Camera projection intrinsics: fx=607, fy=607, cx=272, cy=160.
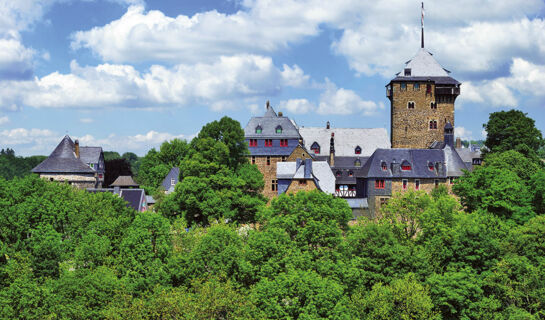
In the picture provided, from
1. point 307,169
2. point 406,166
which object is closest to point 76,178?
point 307,169

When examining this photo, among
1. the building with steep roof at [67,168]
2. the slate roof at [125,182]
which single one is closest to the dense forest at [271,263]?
the building with steep roof at [67,168]

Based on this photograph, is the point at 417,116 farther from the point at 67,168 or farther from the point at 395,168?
the point at 67,168

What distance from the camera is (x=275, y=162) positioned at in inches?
2840

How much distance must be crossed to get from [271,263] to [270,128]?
37.1m

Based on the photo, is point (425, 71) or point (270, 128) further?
point (425, 71)

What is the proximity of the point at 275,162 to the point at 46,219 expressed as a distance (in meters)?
33.7

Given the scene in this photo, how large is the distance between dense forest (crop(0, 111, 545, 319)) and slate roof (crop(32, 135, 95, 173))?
30.3 meters

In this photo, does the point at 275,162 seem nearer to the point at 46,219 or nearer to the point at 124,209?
the point at 124,209

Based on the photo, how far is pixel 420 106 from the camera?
76.1 meters

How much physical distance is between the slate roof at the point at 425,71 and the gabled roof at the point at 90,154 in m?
45.9

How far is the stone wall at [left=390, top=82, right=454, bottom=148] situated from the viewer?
250 feet

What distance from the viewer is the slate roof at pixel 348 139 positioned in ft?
261

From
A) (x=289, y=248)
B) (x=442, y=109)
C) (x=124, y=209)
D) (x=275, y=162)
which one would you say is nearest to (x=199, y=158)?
(x=124, y=209)

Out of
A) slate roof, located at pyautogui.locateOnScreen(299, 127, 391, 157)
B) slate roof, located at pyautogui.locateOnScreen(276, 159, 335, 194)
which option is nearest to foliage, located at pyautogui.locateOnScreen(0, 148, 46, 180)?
slate roof, located at pyautogui.locateOnScreen(299, 127, 391, 157)
